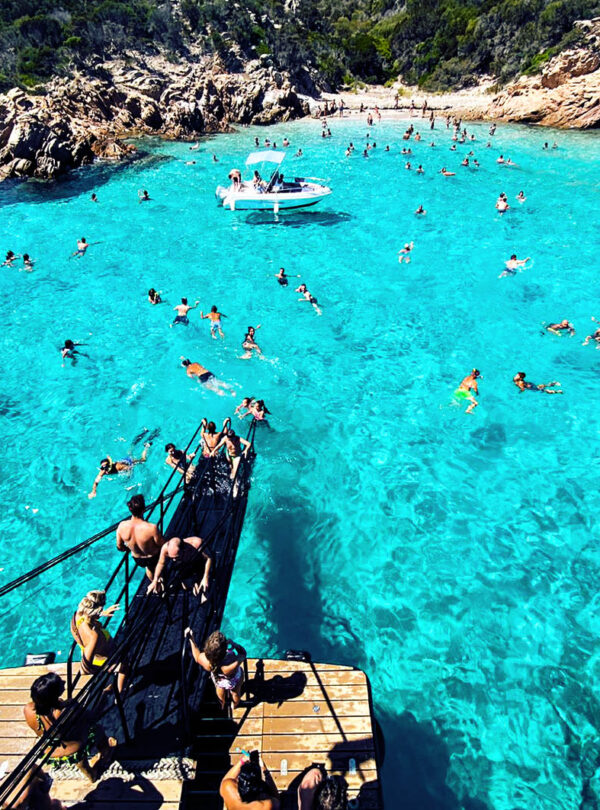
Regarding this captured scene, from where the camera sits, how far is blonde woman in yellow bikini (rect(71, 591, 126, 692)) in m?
6.27

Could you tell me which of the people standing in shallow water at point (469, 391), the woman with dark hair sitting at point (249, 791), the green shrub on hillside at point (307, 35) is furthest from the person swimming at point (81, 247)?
the green shrub on hillside at point (307, 35)

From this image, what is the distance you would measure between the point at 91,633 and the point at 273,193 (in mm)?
27665

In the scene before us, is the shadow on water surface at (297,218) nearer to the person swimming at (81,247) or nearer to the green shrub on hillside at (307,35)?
the person swimming at (81,247)

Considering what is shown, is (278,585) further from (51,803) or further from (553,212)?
(553,212)

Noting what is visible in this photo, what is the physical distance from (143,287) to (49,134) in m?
25.9

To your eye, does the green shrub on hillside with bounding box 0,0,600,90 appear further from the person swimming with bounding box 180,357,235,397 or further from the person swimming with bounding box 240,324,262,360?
the person swimming with bounding box 180,357,235,397

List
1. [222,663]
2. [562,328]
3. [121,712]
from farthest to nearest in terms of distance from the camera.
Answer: [562,328] → [222,663] → [121,712]

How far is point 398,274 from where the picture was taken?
2320cm

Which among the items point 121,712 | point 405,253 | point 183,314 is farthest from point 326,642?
point 405,253

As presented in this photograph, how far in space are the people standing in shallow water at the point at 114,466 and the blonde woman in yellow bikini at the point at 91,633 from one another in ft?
21.5

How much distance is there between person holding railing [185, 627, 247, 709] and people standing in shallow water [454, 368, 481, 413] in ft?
37.5

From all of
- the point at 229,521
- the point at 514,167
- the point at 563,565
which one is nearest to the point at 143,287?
the point at 229,521

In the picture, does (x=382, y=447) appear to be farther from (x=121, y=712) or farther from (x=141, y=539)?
(x=121, y=712)

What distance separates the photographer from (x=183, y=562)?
282 inches
